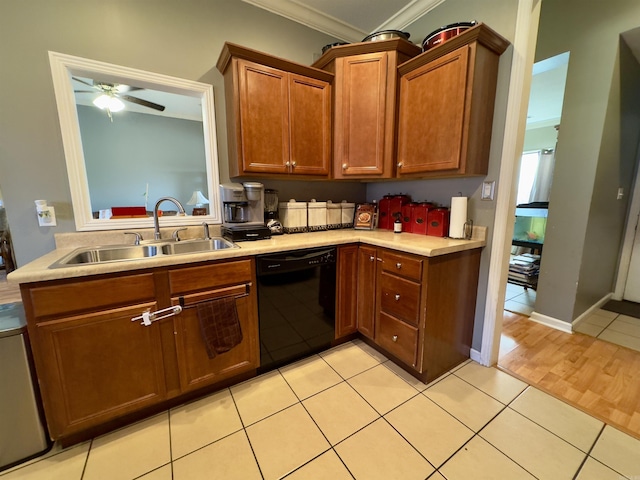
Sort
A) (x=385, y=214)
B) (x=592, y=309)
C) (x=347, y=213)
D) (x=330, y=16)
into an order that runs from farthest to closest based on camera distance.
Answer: (x=592, y=309), (x=347, y=213), (x=385, y=214), (x=330, y=16)

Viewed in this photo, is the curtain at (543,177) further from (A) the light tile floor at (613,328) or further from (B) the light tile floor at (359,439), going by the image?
(B) the light tile floor at (359,439)

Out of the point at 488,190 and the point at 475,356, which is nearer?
the point at 488,190

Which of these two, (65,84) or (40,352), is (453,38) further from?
(40,352)

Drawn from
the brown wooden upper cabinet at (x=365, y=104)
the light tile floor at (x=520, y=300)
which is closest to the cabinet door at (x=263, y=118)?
the brown wooden upper cabinet at (x=365, y=104)

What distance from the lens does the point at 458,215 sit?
1806 millimetres

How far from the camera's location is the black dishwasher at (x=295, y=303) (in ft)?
5.44

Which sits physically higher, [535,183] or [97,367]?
[535,183]

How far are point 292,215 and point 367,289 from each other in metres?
0.87

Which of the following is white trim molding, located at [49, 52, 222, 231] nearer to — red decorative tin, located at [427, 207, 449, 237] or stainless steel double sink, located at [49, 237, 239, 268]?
stainless steel double sink, located at [49, 237, 239, 268]

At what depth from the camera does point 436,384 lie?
1.69 m

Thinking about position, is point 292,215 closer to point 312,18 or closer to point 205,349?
point 205,349

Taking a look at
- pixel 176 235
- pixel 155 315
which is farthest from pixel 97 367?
pixel 176 235

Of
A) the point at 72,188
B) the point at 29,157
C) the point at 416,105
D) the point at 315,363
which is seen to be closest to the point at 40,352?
the point at 72,188

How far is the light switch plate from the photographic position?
5.68 feet
